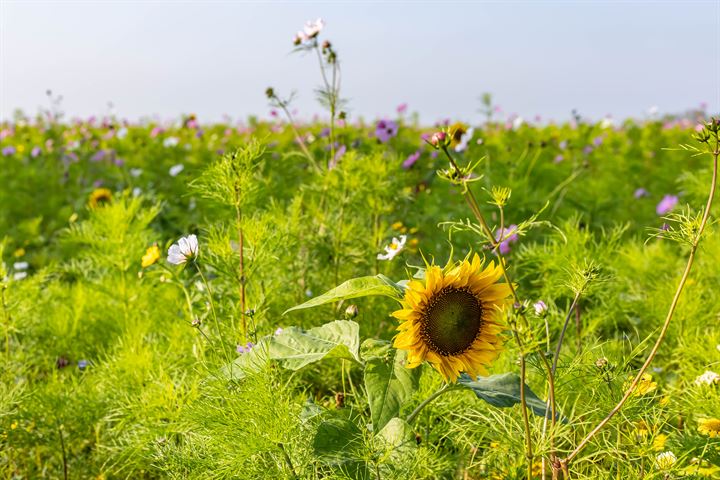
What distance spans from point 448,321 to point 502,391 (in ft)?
0.69

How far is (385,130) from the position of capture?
3.56 meters

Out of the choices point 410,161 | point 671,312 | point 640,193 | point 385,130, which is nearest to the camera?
point 671,312

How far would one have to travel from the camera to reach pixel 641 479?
132 cm

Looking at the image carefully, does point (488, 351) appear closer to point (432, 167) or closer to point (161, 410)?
point (161, 410)

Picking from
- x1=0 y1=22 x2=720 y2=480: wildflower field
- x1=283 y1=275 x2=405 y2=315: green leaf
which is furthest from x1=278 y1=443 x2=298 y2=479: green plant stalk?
x1=283 y1=275 x2=405 y2=315: green leaf

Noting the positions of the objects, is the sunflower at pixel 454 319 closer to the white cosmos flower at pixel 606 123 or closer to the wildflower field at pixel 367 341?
the wildflower field at pixel 367 341

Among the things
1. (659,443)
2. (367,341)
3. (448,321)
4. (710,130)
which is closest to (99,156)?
(367,341)

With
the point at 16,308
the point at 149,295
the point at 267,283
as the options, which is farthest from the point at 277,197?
the point at 16,308

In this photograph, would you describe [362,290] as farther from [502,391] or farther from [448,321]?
[502,391]

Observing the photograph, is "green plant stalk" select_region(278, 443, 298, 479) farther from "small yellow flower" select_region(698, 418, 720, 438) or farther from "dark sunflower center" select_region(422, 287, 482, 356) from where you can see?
"small yellow flower" select_region(698, 418, 720, 438)

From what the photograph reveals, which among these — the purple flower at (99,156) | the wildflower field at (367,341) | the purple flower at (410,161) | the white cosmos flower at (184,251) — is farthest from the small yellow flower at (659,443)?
the purple flower at (99,156)

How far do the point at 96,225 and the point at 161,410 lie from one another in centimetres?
101

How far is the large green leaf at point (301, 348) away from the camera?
4.45ft

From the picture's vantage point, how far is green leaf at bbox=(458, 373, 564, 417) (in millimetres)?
1323
